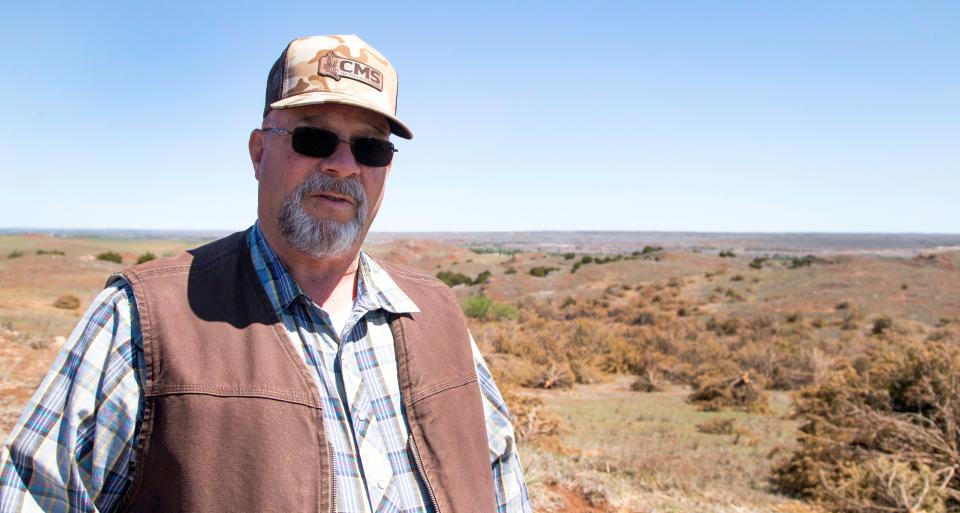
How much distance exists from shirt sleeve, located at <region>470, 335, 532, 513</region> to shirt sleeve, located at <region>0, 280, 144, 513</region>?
0.97 metres

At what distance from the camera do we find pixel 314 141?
1.76 m

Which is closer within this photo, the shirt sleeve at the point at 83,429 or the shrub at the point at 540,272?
the shirt sleeve at the point at 83,429

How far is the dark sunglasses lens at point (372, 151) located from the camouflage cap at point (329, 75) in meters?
0.09

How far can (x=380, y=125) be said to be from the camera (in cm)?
186

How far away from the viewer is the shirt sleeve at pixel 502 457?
200 centimetres

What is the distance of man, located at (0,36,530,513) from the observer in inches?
54.2

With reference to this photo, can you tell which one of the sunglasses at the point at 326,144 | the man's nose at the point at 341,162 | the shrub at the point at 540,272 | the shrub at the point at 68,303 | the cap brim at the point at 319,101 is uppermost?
the cap brim at the point at 319,101

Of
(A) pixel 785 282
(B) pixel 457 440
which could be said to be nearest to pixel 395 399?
(B) pixel 457 440

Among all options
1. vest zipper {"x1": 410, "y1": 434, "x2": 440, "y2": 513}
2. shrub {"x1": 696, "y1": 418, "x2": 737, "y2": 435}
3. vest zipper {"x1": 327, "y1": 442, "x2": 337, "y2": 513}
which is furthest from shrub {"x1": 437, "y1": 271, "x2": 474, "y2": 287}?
vest zipper {"x1": 327, "y1": 442, "x2": 337, "y2": 513}

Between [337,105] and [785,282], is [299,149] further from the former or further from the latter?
[785,282]

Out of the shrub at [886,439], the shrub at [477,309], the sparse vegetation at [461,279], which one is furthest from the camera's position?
the sparse vegetation at [461,279]

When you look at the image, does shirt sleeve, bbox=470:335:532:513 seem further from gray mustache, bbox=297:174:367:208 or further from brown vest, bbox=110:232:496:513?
gray mustache, bbox=297:174:367:208

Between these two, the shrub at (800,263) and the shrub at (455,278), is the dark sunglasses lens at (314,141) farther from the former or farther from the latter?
the shrub at (800,263)

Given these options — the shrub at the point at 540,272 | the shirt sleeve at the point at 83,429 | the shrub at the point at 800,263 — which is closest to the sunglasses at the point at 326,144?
the shirt sleeve at the point at 83,429
